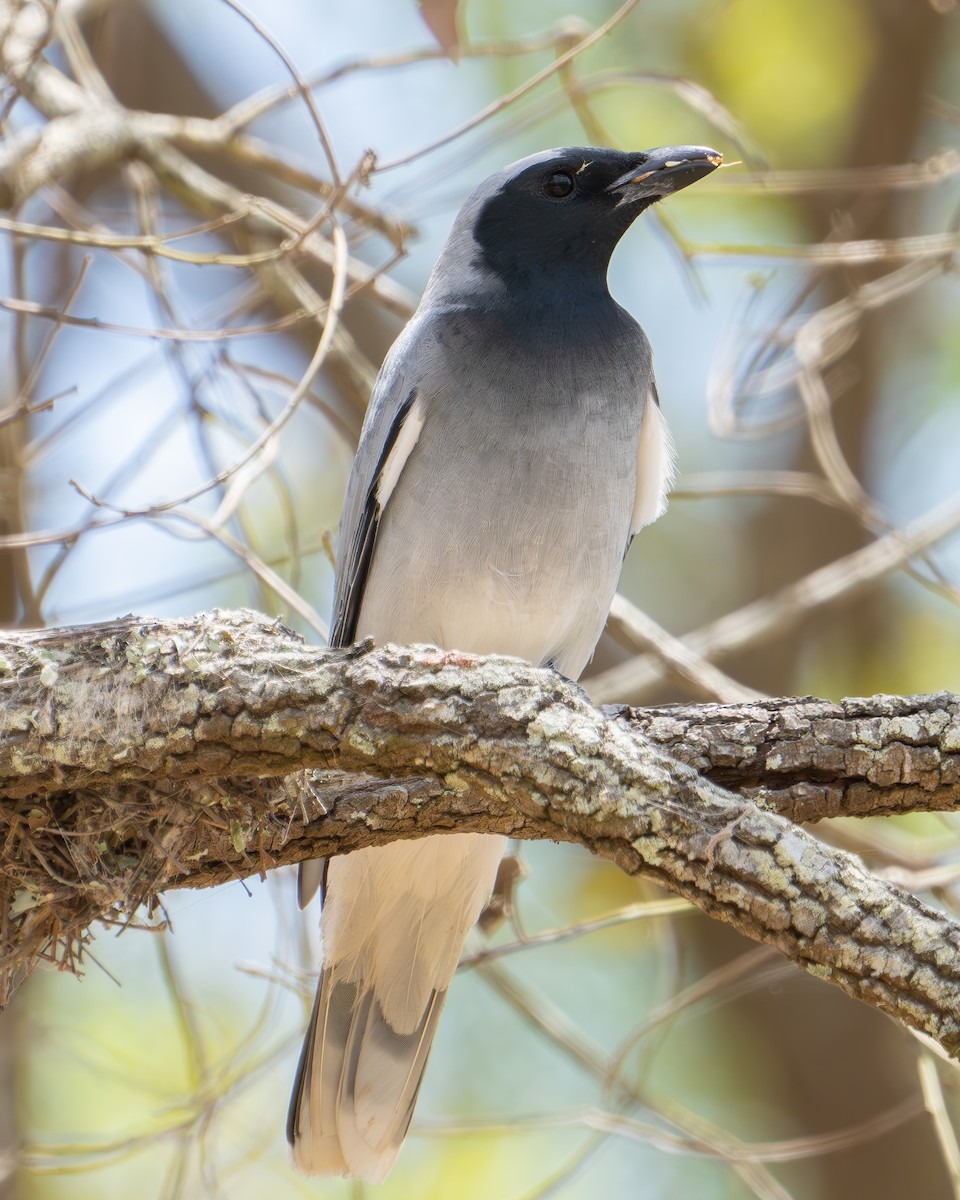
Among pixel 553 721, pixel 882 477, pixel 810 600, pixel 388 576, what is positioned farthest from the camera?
pixel 882 477

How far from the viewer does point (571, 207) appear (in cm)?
411

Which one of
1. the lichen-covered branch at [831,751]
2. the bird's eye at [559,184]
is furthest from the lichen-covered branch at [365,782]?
the bird's eye at [559,184]

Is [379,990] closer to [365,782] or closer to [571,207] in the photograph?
[365,782]

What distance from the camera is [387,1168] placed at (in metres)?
3.77

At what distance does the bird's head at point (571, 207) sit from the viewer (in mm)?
4031

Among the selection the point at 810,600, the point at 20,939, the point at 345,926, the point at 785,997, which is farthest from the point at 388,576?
the point at 785,997

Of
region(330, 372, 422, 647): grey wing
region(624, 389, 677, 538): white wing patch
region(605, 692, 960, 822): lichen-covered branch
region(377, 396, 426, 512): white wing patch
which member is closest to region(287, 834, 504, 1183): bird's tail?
region(330, 372, 422, 647): grey wing

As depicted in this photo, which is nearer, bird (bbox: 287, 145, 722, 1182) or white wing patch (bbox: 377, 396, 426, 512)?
bird (bbox: 287, 145, 722, 1182)

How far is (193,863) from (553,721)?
101 cm

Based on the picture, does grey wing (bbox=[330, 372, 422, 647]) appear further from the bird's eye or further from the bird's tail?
the bird's eye

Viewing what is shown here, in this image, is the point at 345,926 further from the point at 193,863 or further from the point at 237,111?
the point at 237,111

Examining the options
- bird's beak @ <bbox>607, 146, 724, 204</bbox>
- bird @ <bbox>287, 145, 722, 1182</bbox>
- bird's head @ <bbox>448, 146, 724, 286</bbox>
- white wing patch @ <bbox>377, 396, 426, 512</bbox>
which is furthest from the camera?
bird's head @ <bbox>448, 146, 724, 286</bbox>

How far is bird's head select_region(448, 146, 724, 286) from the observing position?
159 inches

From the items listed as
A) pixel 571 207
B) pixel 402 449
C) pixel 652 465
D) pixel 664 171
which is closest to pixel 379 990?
pixel 402 449
